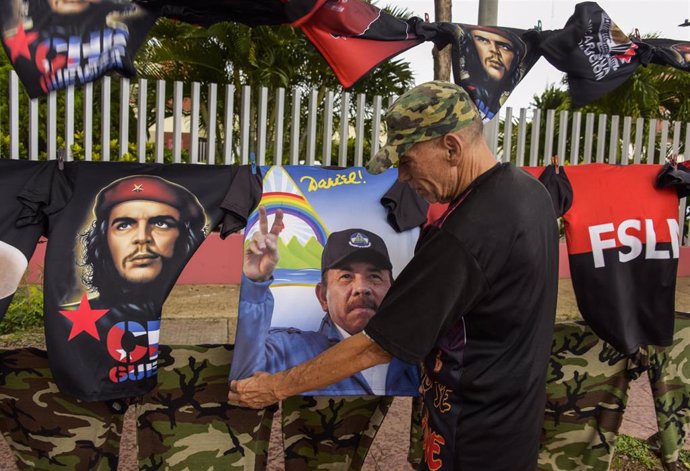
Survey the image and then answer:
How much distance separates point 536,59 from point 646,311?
1.19m

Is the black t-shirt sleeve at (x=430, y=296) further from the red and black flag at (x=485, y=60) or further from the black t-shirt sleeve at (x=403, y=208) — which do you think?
the red and black flag at (x=485, y=60)

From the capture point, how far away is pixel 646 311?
112 inches

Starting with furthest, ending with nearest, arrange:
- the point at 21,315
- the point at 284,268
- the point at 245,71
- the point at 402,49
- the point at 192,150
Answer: the point at 245,71, the point at 21,315, the point at 192,150, the point at 402,49, the point at 284,268

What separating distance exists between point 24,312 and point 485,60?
499 centimetres

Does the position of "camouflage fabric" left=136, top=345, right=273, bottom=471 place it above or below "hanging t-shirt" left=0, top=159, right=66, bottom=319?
below

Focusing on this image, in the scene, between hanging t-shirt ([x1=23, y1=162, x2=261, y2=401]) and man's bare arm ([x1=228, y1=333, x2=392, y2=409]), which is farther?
hanging t-shirt ([x1=23, y1=162, x2=261, y2=401])

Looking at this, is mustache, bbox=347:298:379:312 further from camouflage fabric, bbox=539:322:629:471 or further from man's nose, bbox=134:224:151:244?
camouflage fabric, bbox=539:322:629:471

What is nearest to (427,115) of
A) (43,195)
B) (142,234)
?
(142,234)

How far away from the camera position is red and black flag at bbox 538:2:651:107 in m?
2.96

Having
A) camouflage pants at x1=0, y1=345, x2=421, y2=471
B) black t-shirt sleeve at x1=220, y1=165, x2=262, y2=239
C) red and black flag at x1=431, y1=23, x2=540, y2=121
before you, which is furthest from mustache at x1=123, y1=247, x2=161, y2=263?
red and black flag at x1=431, y1=23, x2=540, y2=121

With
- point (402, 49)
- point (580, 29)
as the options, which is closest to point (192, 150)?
point (402, 49)

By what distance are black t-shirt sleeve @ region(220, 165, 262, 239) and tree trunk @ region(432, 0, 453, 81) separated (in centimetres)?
176

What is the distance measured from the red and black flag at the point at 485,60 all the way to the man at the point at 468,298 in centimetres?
107

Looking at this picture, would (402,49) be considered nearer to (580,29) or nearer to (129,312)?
(580,29)
